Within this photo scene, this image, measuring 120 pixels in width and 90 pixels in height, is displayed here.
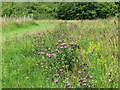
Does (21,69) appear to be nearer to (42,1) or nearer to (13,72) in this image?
(13,72)

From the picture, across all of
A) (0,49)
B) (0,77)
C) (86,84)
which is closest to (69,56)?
(86,84)

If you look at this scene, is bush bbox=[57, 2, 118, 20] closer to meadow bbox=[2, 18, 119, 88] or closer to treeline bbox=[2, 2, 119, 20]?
treeline bbox=[2, 2, 119, 20]

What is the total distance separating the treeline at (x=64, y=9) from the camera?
75.2 ft

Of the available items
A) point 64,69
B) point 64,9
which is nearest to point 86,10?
point 64,9

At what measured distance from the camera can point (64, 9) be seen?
76.3 ft

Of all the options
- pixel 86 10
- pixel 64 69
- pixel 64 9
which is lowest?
pixel 64 69

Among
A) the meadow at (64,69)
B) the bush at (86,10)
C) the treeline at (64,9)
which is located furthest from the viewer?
the treeline at (64,9)

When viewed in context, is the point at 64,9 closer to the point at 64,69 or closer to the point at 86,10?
the point at 86,10

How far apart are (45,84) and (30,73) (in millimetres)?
680

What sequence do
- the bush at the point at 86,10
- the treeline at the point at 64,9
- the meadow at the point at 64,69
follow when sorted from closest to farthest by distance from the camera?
the meadow at the point at 64,69 → the bush at the point at 86,10 → the treeline at the point at 64,9

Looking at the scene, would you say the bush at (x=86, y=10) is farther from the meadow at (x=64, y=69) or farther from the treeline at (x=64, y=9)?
the meadow at (x=64, y=69)

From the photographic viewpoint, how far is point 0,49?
605 cm

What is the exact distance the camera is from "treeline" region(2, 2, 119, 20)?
902 inches

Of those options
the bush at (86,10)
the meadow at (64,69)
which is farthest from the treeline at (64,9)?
the meadow at (64,69)
